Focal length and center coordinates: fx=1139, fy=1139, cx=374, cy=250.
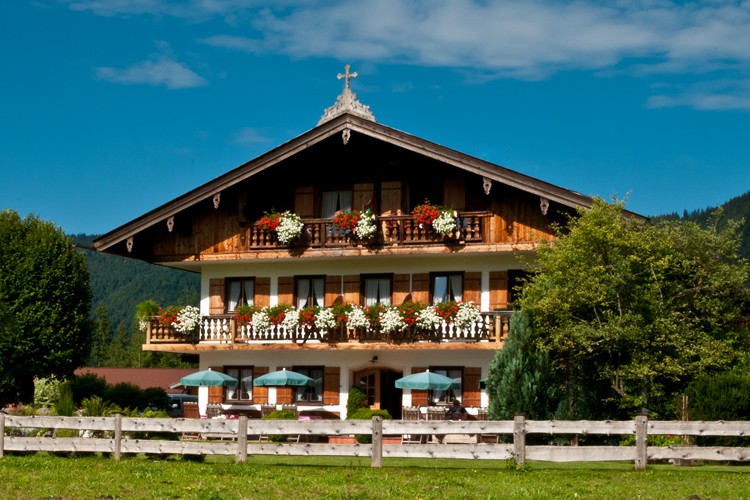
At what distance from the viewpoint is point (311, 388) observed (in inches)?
1286

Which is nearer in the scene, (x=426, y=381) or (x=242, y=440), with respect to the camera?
A: (x=242, y=440)

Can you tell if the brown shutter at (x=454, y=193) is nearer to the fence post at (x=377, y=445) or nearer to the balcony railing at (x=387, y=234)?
the balcony railing at (x=387, y=234)

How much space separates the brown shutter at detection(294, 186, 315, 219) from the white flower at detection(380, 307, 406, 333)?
4.20 m

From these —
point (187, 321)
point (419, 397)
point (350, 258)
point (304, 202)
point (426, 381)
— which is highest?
point (304, 202)

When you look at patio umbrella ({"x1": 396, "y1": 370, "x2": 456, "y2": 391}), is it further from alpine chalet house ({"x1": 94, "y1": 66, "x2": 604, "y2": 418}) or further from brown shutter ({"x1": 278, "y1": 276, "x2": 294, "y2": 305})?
brown shutter ({"x1": 278, "y1": 276, "x2": 294, "y2": 305})

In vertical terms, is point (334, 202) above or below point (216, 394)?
above

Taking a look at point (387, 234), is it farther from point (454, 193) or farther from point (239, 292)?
point (239, 292)

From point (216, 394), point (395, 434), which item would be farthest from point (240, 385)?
point (395, 434)

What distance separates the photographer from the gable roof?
95.8ft

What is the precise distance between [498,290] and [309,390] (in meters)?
6.25

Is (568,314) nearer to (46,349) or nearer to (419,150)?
(419,150)

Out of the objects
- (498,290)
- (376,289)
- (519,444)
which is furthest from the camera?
(376,289)

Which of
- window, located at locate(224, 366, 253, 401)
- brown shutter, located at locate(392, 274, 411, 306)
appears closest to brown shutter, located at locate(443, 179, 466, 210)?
brown shutter, located at locate(392, 274, 411, 306)

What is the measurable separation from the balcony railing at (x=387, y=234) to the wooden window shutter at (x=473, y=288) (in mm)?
1221
